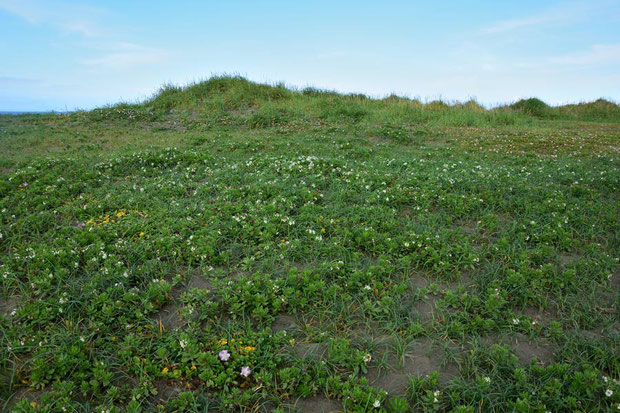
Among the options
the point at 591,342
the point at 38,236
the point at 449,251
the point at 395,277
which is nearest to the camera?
the point at 591,342

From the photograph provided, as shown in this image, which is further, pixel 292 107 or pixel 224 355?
pixel 292 107

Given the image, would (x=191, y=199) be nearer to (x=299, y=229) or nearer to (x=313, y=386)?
(x=299, y=229)

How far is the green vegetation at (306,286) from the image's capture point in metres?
3.20

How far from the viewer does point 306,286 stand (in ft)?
14.0

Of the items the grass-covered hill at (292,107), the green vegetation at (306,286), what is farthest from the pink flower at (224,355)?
the grass-covered hill at (292,107)

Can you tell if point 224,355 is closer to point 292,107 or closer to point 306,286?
point 306,286

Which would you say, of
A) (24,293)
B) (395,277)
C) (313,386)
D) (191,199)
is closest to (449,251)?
(395,277)

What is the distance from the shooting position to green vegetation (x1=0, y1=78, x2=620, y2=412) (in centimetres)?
320

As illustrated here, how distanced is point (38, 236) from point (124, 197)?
1488 mm

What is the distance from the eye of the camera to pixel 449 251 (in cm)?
503

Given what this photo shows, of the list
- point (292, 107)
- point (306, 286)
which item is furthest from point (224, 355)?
point (292, 107)

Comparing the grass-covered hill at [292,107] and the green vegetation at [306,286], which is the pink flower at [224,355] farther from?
the grass-covered hill at [292,107]

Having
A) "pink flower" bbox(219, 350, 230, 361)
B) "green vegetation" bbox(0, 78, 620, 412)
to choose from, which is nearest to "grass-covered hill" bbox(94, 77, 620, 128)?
"green vegetation" bbox(0, 78, 620, 412)

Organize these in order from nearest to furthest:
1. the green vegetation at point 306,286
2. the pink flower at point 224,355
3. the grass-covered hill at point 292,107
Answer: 1. the green vegetation at point 306,286
2. the pink flower at point 224,355
3. the grass-covered hill at point 292,107
